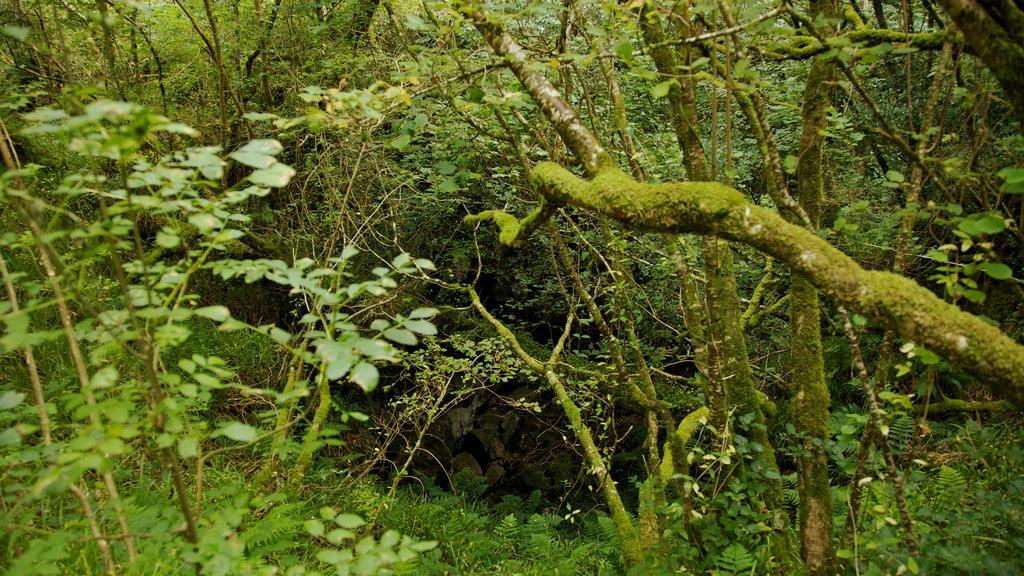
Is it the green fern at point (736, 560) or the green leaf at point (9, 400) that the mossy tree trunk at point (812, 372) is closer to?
the green fern at point (736, 560)

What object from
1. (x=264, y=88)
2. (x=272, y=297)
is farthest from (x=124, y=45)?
(x=272, y=297)

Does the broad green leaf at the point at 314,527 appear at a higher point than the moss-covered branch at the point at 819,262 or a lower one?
lower

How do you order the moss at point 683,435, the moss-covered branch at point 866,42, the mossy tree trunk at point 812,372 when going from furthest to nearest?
1. the moss at point 683,435
2. the mossy tree trunk at point 812,372
3. the moss-covered branch at point 866,42

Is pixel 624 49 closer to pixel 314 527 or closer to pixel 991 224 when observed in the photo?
pixel 991 224

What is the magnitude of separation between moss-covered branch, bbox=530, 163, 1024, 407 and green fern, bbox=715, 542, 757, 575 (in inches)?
66.7

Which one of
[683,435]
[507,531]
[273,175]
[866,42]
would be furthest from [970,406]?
[273,175]

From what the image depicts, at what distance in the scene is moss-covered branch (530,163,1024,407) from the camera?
130 cm

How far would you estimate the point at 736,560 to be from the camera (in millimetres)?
2623

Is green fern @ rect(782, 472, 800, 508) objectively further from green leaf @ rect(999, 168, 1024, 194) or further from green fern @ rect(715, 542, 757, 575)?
green leaf @ rect(999, 168, 1024, 194)

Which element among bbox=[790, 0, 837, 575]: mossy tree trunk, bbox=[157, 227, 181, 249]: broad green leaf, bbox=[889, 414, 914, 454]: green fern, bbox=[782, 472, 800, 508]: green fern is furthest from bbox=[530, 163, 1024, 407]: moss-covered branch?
bbox=[782, 472, 800, 508]: green fern

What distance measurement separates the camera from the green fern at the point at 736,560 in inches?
103

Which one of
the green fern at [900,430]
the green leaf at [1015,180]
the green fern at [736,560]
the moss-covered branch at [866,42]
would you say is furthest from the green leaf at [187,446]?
the green fern at [900,430]

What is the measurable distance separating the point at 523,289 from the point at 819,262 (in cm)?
475

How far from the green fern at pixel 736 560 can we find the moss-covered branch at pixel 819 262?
1.69m
